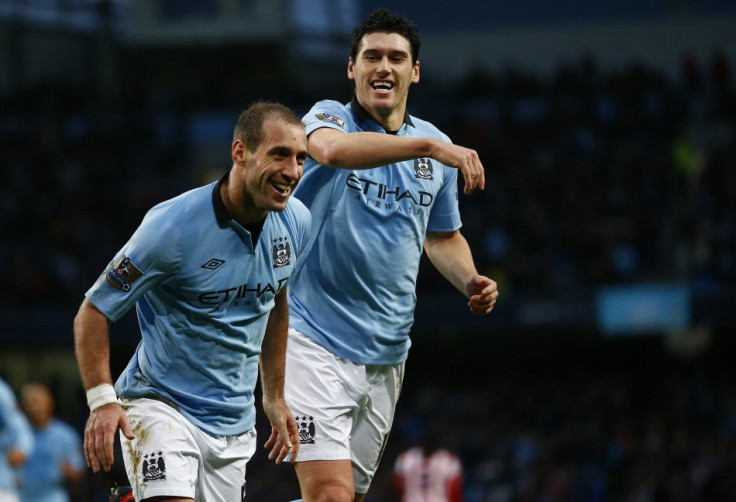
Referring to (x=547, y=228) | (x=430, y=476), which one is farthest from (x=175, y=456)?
(x=547, y=228)

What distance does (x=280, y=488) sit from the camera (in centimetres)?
1786

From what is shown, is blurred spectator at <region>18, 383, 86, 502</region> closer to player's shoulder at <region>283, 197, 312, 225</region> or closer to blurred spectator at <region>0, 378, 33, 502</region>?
blurred spectator at <region>0, 378, 33, 502</region>

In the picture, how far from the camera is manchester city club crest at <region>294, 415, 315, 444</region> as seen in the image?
519cm

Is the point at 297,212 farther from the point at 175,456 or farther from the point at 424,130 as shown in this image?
the point at 175,456

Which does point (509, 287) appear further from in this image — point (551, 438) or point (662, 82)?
point (662, 82)

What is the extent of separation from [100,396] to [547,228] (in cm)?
1559

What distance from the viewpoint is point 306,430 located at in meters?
5.20

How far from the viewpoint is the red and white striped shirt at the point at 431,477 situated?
45.0 ft

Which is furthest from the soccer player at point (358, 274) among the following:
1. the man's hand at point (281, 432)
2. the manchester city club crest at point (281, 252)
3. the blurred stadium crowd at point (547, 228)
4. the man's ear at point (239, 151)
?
the blurred stadium crowd at point (547, 228)

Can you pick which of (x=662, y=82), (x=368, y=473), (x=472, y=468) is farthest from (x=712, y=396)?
(x=368, y=473)

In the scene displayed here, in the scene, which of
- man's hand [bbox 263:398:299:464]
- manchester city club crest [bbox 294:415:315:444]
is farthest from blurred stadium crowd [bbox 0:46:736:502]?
man's hand [bbox 263:398:299:464]

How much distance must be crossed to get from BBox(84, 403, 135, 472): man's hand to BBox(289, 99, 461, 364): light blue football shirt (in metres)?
1.24

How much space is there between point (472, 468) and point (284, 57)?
13.4m

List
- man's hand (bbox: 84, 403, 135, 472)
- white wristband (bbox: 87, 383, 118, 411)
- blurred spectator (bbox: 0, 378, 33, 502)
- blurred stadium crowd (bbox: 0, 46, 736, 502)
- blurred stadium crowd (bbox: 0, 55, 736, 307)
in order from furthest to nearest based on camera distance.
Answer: blurred stadium crowd (bbox: 0, 55, 736, 307) < blurred stadium crowd (bbox: 0, 46, 736, 502) < blurred spectator (bbox: 0, 378, 33, 502) < white wristband (bbox: 87, 383, 118, 411) < man's hand (bbox: 84, 403, 135, 472)
